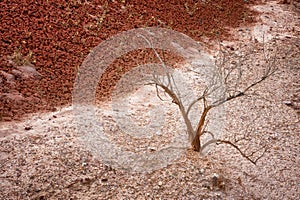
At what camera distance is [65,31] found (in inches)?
217

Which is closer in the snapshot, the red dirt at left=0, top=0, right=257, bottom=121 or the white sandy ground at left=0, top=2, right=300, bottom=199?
the white sandy ground at left=0, top=2, right=300, bottom=199

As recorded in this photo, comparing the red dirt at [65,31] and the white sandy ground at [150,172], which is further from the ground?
the red dirt at [65,31]

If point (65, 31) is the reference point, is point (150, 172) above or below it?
below

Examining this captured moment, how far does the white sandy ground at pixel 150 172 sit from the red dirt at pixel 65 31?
17.7 inches

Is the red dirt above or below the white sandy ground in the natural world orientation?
above

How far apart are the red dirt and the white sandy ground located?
1.48ft

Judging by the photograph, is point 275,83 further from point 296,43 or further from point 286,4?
point 286,4

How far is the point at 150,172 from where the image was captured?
134 inches

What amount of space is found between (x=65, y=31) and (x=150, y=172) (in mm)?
3120

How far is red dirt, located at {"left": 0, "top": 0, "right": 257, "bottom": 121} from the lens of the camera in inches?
174

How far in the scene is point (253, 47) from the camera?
6.55 m

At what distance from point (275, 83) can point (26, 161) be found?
12.9ft

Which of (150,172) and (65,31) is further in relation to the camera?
(65,31)

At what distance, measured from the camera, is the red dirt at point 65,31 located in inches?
174
